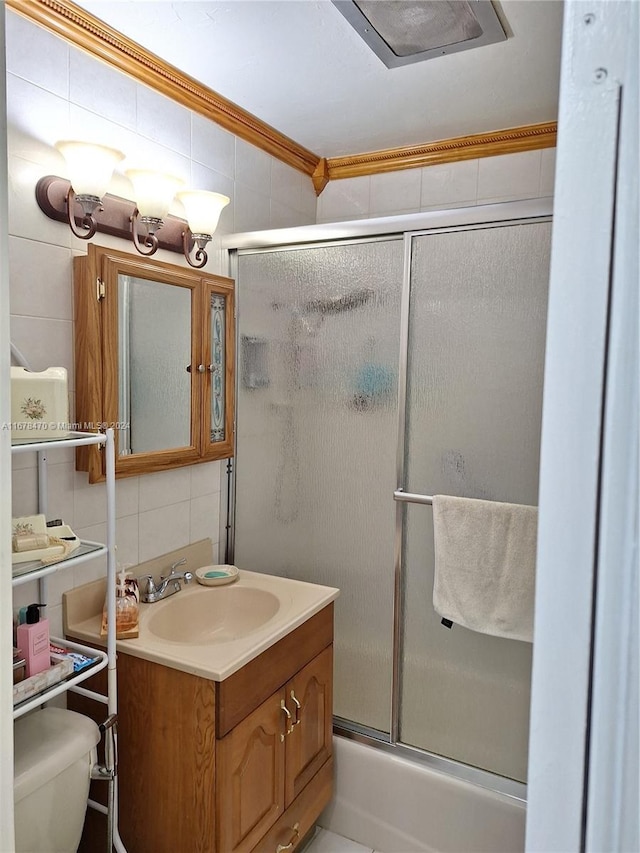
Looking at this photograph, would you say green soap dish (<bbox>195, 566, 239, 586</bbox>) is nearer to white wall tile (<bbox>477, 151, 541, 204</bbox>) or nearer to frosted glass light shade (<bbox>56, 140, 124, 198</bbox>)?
frosted glass light shade (<bbox>56, 140, 124, 198</bbox>)

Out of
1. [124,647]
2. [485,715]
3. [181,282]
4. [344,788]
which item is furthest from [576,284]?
A: [344,788]

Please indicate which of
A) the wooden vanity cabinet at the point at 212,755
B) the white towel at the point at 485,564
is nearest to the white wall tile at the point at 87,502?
the wooden vanity cabinet at the point at 212,755

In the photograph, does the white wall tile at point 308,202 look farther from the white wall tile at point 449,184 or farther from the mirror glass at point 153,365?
the mirror glass at point 153,365

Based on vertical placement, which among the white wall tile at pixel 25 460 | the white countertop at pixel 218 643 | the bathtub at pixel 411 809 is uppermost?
the white wall tile at pixel 25 460

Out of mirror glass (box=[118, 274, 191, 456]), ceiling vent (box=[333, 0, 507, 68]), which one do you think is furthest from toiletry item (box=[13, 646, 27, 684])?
ceiling vent (box=[333, 0, 507, 68])

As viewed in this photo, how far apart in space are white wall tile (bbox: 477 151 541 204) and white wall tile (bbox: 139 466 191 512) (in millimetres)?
1530

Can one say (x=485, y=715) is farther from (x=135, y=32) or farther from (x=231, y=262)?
(x=135, y=32)

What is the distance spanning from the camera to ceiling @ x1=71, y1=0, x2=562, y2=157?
4.93 ft

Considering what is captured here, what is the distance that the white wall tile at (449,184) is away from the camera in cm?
230

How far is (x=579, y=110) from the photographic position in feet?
1.11

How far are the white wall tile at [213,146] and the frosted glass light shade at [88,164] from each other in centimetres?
54

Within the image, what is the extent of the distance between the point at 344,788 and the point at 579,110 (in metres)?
2.17

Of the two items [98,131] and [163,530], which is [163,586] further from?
[98,131]

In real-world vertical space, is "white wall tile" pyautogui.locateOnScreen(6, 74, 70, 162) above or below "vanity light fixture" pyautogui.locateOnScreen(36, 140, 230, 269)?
above
